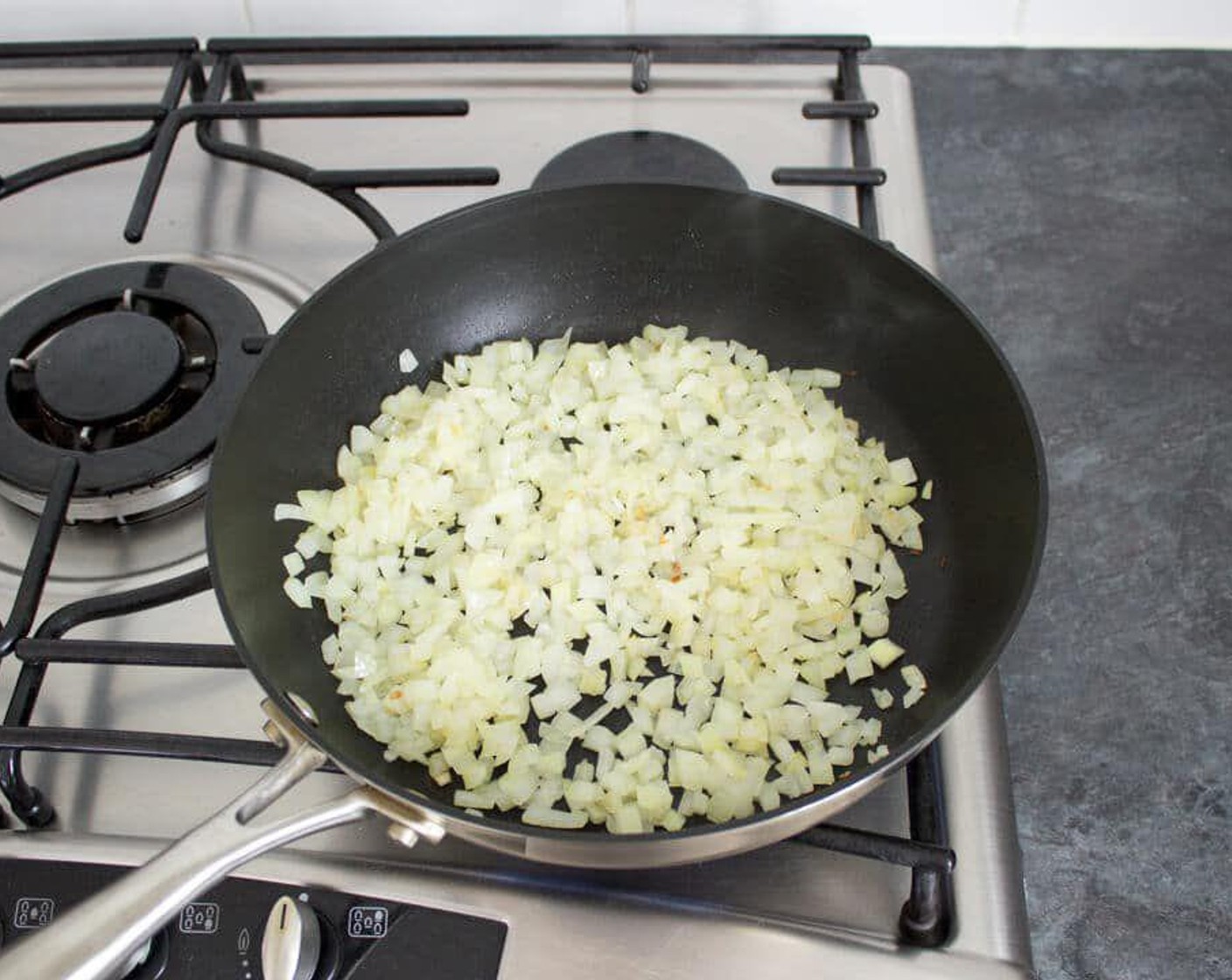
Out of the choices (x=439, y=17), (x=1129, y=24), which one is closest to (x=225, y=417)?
(x=439, y=17)

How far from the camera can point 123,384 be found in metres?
0.89

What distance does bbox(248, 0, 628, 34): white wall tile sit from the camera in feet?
4.25

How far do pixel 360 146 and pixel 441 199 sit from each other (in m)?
0.13

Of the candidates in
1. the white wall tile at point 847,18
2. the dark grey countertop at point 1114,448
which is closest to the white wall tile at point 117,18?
the white wall tile at point 847,18

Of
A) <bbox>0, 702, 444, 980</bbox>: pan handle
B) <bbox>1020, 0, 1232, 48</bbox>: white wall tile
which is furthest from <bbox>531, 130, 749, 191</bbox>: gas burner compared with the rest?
<bbox>0, 702, 444, 980</bbox>: pan handle

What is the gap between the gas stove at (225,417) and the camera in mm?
676

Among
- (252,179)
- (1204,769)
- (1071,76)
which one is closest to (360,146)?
(252,179)

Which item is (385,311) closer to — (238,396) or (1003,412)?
(238,396)

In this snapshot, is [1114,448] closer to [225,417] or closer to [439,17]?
[225,417]

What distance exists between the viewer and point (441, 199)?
3.59 feet

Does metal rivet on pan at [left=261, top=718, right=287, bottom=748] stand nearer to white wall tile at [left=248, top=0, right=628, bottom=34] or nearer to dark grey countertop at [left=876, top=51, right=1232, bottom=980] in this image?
dark grey countertop at [left=876, top=51, right=1232, bottom=980]

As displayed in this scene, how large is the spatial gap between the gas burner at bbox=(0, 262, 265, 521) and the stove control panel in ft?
0.96

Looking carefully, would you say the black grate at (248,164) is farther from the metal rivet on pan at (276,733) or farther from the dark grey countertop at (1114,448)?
the dark grey countertop at (1114,448)

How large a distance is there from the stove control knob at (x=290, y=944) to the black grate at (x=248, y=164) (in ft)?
0.31
